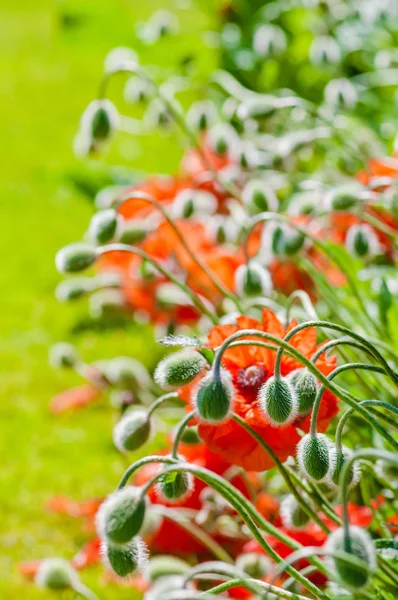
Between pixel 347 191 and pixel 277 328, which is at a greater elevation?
pixel 347 191

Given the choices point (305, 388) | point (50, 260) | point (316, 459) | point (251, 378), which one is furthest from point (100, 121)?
point (50, 260)

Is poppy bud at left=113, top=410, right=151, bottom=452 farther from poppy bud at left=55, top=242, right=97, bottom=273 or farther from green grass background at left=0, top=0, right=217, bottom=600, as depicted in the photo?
green grass background at left=0, top=0, right=217, bottom=600

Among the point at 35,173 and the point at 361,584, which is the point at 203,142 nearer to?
the point at 35,173

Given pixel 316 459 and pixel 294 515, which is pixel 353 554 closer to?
pixel 316 459

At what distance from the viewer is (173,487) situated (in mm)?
1161

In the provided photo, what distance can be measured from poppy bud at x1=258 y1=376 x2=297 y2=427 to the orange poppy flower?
3.1 inches

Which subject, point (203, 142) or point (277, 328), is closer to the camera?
point (277, 328)

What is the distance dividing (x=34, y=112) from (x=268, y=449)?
18.9ft

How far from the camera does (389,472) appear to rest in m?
1.40

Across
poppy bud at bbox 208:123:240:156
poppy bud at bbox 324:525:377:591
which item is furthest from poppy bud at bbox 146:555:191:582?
poppy bud at bbox 208:123:240:156

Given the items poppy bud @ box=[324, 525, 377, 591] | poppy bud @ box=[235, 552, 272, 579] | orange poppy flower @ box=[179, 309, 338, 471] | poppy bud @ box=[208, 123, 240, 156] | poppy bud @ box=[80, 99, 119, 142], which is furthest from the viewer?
poppy bud @ box=[208, 123, 240, 156]

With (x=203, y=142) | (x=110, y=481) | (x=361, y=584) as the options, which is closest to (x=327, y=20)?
(x=203, y=142)

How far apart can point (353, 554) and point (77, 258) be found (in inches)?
32.2

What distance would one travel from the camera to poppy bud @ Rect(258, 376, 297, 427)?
1.09 meters
